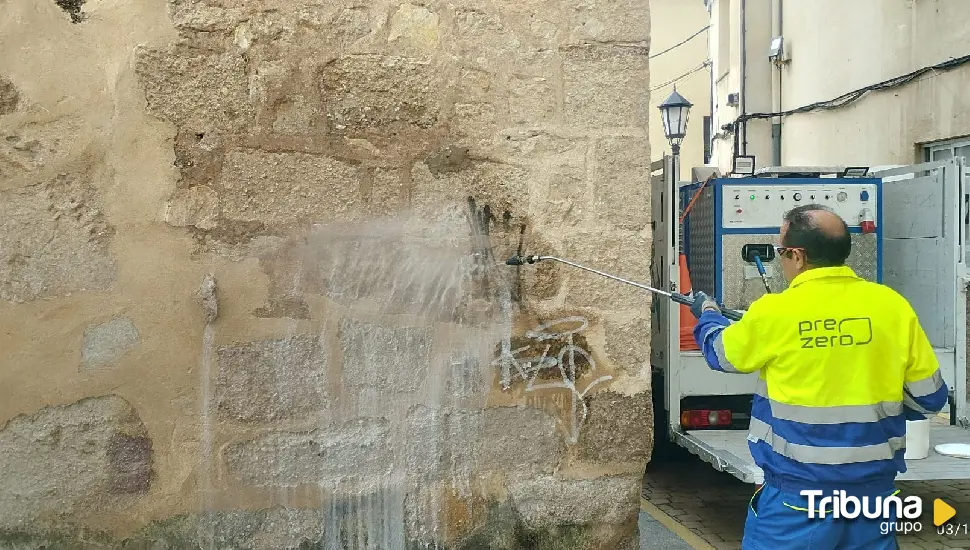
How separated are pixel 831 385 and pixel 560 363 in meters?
0.85

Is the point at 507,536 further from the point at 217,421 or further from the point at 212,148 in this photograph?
the point at 212,148

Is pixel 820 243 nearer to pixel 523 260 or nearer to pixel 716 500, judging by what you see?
pixel 523 260

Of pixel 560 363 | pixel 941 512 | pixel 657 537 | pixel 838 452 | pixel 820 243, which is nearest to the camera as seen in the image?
pixel 838 452

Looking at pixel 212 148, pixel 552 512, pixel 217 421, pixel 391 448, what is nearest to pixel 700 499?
pixel 552 512

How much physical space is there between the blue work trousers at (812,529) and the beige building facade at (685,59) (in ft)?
60.1

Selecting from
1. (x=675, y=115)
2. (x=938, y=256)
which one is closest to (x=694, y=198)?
(x=938, y=256)

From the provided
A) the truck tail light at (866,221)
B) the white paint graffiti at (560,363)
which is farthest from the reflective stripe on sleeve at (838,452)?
the truck tail light at (866,221)

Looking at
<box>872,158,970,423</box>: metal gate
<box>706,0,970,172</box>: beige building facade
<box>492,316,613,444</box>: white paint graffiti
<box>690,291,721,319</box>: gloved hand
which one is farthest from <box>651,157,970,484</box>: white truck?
<box>706,0,970,172</box>: beige building facade

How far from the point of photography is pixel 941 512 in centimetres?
494

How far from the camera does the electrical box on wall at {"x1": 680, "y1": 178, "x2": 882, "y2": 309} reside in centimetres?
497

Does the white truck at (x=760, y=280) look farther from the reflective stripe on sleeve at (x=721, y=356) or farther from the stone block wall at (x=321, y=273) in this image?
the reflective stripe on sleeve at (x=721, y=356)

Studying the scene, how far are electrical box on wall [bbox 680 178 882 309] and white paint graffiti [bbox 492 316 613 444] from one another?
90.3 inches

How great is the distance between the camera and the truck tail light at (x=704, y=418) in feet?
16.4

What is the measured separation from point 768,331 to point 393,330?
3.79 feet
